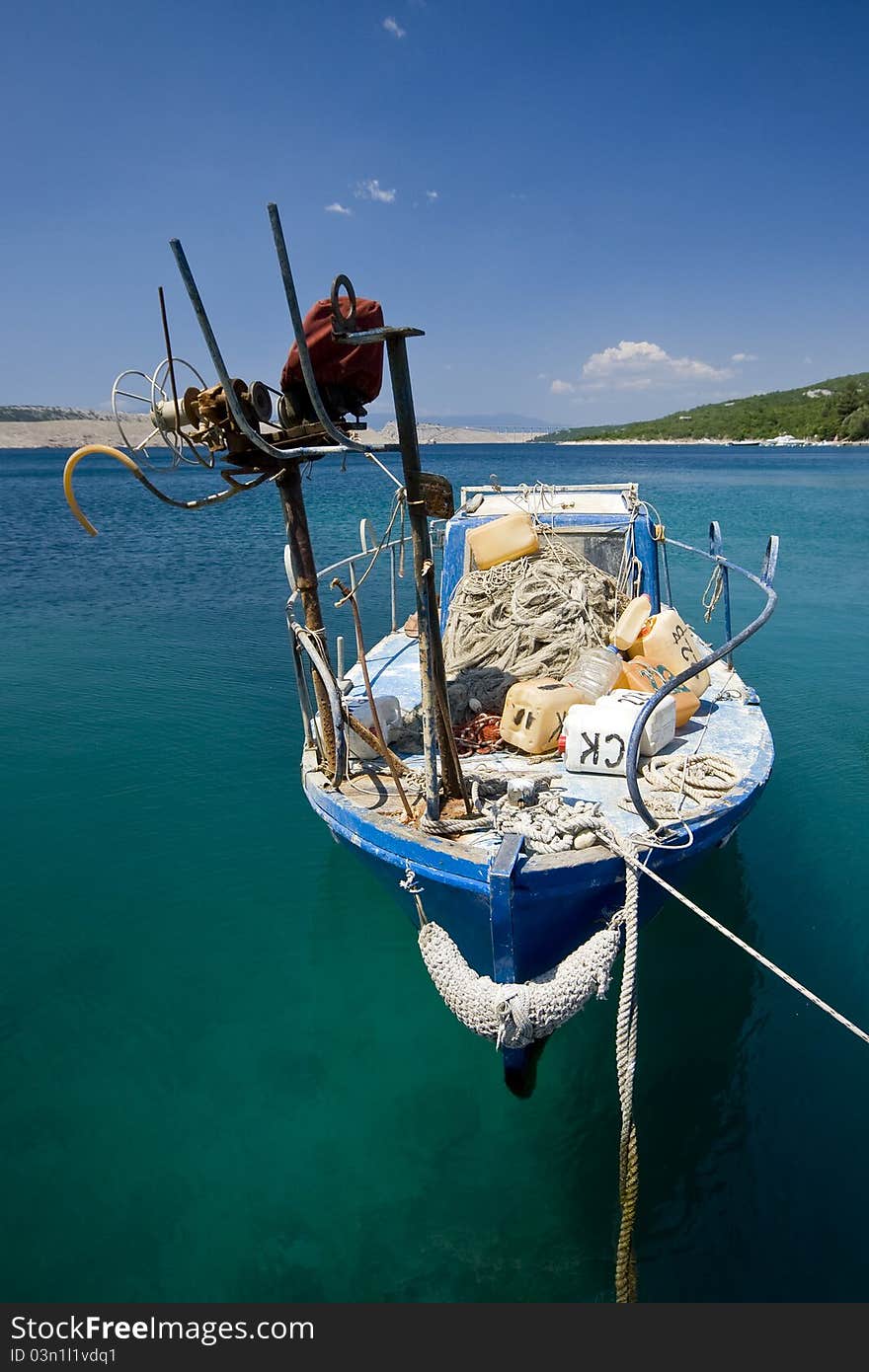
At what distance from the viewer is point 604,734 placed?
5.82m

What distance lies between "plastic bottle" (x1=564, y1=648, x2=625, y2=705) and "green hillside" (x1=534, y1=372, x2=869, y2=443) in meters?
106

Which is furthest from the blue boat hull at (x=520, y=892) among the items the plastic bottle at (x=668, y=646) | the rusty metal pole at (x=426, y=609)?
the plastic bottle at (x=668, y=646)

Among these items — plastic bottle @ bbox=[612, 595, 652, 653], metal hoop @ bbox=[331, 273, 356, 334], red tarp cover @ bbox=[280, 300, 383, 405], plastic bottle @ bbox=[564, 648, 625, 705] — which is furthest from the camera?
plastic bottle @ bbox=[612, 595, 652, 653]

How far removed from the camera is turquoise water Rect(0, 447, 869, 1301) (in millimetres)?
4766

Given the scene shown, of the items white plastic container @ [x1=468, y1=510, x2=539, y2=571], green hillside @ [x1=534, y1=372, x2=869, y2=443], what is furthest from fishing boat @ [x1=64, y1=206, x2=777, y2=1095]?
green hillside @ [x1=534, y1=372, x2=869, y2=443]

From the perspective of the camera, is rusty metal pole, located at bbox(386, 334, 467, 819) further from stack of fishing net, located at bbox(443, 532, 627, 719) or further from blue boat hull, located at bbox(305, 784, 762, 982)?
stack of fishing net, located at bbox(443, 532, 627, 719)

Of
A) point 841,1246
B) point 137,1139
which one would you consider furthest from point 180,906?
point 841,1246

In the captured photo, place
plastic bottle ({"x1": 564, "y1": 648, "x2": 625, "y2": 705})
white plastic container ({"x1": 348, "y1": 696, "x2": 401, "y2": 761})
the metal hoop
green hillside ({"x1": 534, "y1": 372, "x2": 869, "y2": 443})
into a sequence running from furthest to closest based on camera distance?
green hillside ({"x1": 534, "y1": 372, "x2": 869, "y2": 443}) → plastic bottle ({"x1": 564, "y1": 648, "x2": 625, "y2": 705}) → white plastic container ({"x1": 348, "y1": 696, "x2": 401, "y2": 761}) → the metal hoop

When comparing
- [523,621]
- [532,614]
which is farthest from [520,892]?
[532,614]

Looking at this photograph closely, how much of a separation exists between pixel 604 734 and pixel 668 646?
178 centimetres

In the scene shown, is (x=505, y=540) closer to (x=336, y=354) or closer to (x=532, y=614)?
(x=532, y=614)

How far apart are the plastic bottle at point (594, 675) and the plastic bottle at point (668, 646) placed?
0.40 meters

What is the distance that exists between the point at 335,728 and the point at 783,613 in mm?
16082

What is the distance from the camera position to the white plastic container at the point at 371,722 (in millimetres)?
6445
